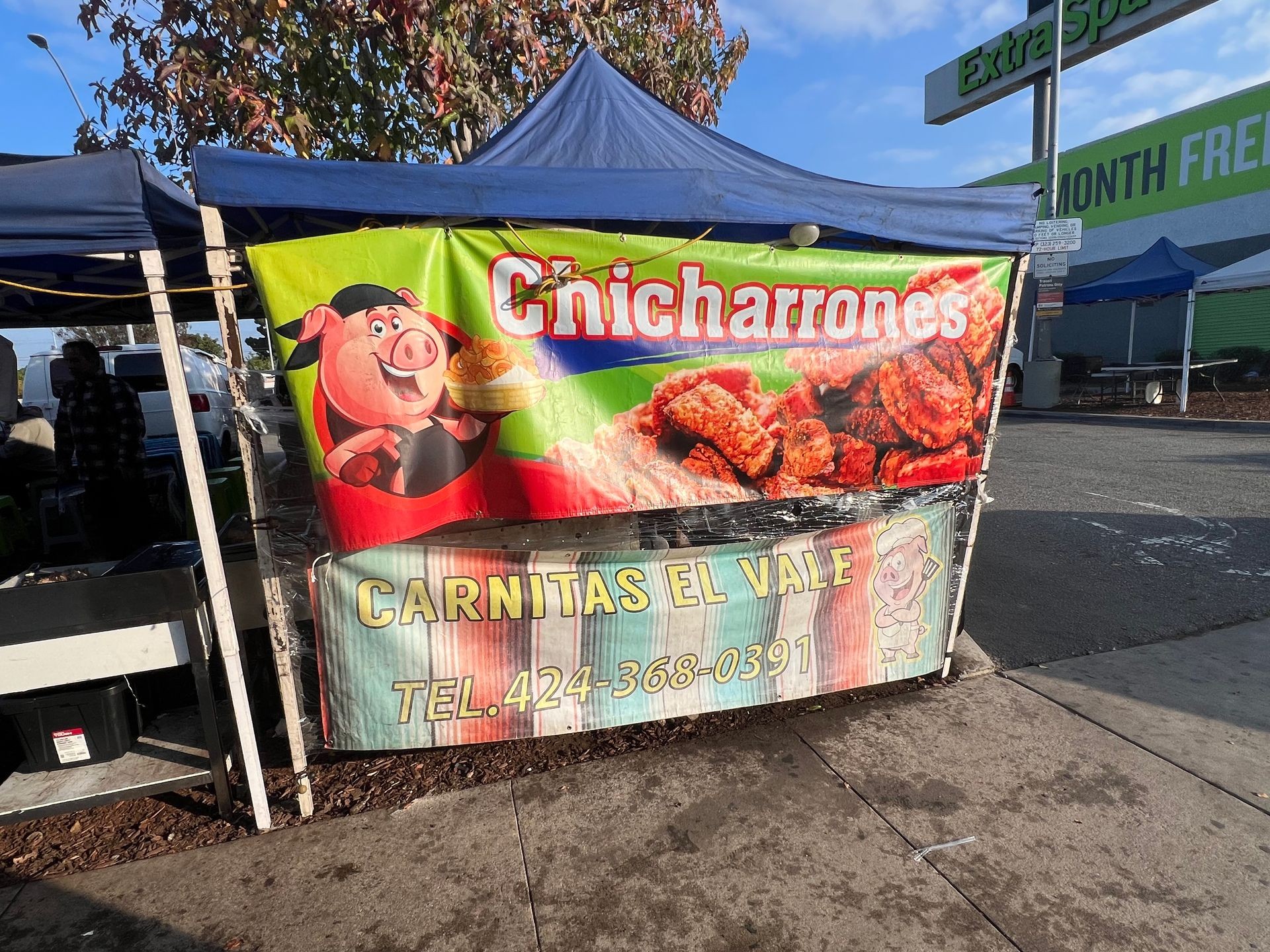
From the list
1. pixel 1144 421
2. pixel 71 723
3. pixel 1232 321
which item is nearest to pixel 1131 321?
pixel 1232 321

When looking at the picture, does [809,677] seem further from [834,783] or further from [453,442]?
[453,442]

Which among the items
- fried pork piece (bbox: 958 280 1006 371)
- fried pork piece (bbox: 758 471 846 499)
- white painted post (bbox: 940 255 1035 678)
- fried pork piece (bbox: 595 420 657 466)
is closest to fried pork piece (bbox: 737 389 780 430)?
fried pork piece (bbox: 758 471 846 499)

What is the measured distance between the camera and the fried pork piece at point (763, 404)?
298cm

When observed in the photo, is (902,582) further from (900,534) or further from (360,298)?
(360,298)

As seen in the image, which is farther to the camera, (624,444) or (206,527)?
(624,444)

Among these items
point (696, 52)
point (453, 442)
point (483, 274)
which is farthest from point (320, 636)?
point (696, 52)

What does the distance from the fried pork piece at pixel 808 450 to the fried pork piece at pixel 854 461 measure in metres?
0.05

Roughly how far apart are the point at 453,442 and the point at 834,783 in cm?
209

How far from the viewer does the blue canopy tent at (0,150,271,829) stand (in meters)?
2.14

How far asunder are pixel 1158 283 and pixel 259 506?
16682 mm

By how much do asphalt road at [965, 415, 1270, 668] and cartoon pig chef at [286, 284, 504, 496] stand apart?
3330 millimetres

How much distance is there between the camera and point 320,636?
9.05ft

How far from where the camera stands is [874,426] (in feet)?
10.6

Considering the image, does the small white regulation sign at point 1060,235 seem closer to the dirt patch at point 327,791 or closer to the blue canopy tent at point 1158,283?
the dirt patch at point 327,791
